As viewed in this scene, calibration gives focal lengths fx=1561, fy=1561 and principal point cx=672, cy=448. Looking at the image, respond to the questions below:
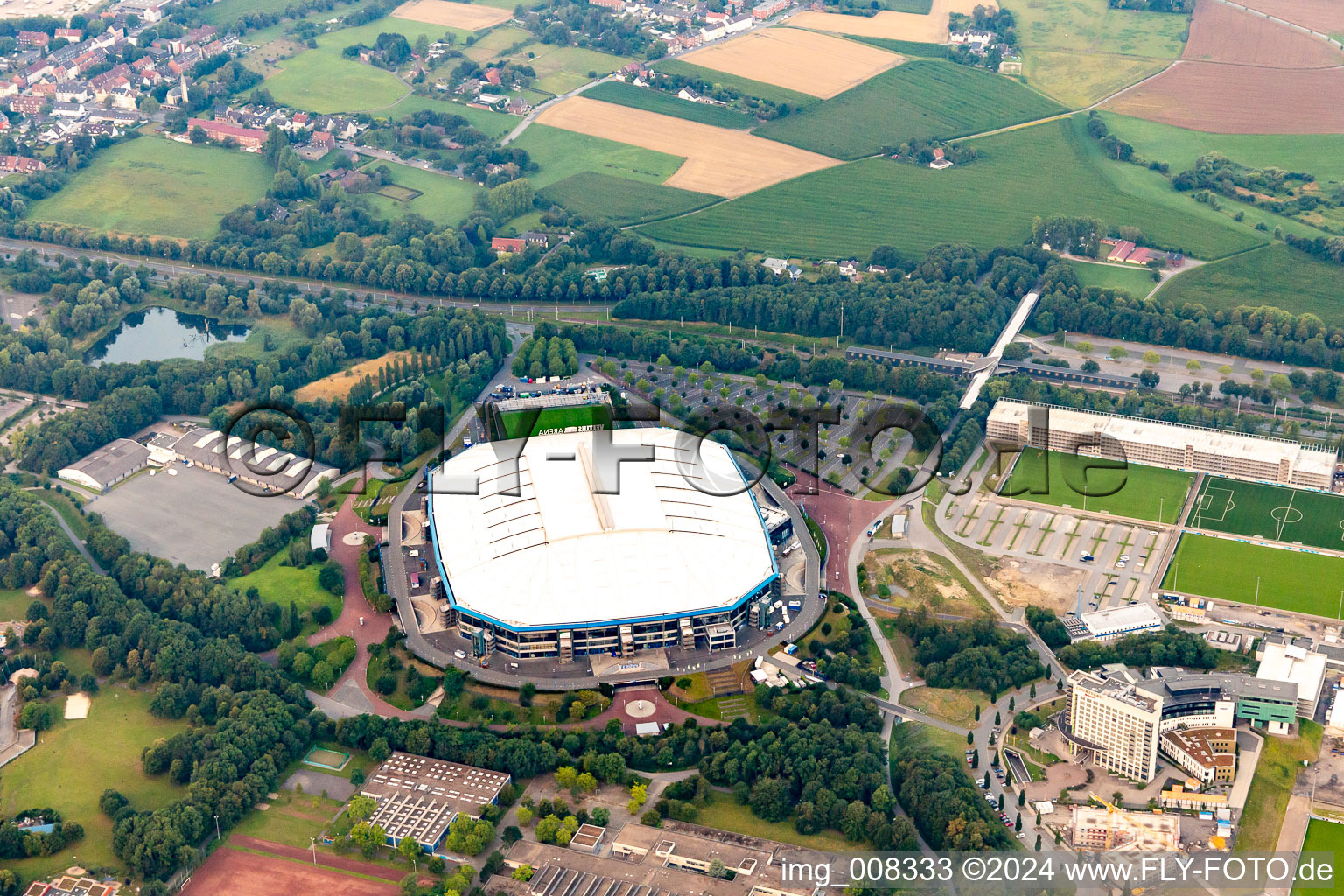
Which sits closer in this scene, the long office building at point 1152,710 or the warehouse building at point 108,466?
the long office building at point 1152,710

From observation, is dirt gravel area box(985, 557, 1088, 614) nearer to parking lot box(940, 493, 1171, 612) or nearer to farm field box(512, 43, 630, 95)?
parking lot box(940, 493, 1171, 612)

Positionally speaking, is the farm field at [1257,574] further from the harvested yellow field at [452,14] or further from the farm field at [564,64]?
the harvested yellow field at [452,14]

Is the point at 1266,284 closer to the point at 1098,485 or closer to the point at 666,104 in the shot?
the point at 1098,485

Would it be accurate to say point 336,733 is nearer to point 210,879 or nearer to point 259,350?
point 210,879

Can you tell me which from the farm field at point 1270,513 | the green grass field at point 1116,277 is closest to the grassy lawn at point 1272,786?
the farm field at point 1270,513

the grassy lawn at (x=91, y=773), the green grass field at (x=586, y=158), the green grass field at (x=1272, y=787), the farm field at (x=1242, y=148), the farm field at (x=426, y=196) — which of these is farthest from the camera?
the green grass field at (x=586, y=158)

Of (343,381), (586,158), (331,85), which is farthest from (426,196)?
(343,381)
